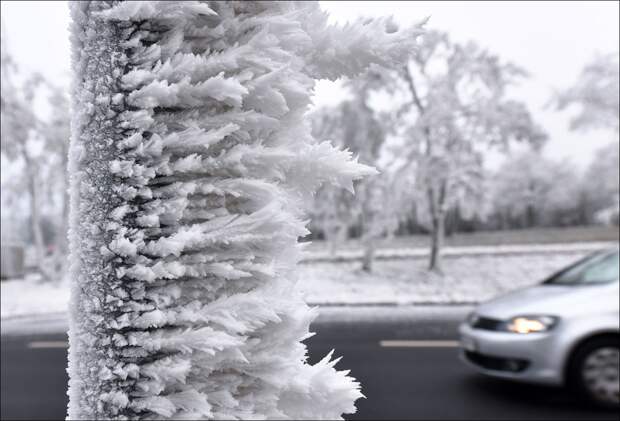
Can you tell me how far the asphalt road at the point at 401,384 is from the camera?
518cm

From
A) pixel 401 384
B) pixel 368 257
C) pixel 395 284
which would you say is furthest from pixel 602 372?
pixel 368 257

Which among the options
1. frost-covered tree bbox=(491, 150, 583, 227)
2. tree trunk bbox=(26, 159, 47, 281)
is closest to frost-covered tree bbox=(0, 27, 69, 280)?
tree trunk bbox=(26, 159, 47, 281)

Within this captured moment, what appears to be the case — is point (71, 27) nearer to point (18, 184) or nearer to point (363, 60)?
point (363, 60)

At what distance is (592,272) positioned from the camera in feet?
19.6

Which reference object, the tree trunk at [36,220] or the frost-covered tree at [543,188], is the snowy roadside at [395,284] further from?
the frost-covered tree at [543,188]

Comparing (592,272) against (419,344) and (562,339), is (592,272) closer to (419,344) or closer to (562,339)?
(562,339)

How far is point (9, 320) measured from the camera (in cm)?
1243

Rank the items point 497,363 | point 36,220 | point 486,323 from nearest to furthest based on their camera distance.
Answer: point 497,363, point 486,323, point 36,220

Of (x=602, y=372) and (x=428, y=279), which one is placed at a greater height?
(x=428, y=279)

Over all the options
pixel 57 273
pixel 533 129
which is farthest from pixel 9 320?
pixel 533 129

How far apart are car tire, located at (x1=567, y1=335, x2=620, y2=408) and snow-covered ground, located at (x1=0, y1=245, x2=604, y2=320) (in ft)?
25.4

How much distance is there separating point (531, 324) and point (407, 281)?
10859 mm

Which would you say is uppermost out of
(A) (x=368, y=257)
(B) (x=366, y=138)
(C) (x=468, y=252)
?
(B) (x=366, y=138)

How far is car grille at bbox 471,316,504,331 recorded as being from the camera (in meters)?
5.59
